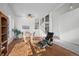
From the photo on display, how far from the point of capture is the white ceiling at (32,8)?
2.70 meters

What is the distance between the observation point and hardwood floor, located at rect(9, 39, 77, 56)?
8.84 feet

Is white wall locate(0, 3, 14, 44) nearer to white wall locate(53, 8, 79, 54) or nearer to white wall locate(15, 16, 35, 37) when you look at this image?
white wall locate(15, 16, 35, 37)

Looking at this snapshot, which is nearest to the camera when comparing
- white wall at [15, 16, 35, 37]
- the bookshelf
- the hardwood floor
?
the bookshelf

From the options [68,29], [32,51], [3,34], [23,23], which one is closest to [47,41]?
[32,51]

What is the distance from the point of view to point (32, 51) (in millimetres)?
2736

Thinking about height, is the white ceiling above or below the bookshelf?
above

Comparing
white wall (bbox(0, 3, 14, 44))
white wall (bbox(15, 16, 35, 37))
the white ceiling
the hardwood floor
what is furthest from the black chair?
white wall (bbox(0, 3, 14, 44))

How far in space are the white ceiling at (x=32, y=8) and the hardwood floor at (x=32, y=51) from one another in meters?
0.66

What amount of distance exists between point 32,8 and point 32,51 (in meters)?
0.97

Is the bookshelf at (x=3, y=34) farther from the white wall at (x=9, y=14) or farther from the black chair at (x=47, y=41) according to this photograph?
the black chair at (x=47, y=41)

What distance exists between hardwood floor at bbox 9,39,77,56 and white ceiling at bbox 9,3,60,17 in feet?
A: 2.17

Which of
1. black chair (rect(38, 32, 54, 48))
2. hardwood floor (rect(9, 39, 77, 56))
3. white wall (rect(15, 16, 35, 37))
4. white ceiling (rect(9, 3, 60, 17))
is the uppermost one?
white ceiling (rect(9, 3, 60, 17))

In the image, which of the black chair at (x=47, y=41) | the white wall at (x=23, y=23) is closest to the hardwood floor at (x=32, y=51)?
the black chair at (x=47, y=41)

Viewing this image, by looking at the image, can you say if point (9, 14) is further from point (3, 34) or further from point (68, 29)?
point (68, 29)
